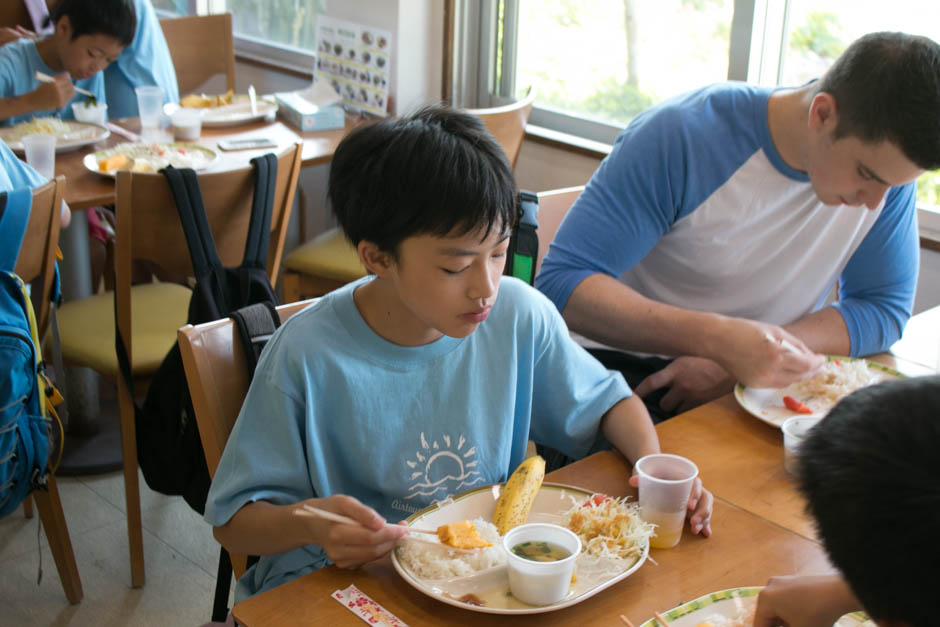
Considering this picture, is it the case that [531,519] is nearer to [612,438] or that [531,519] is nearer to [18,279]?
[612,438]

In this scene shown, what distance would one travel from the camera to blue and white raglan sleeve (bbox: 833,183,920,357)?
1694mm

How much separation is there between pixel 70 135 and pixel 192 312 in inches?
53.3

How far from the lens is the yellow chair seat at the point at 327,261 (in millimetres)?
2965

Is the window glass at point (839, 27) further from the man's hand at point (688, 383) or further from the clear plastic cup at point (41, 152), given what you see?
the clear plastic cup at point (41, 152)

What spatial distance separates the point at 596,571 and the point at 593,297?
Result: 69 centimetres

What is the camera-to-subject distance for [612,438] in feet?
4.33

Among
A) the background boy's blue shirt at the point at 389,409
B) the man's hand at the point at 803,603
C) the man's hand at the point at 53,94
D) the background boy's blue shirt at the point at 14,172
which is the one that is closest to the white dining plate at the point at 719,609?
the man's hand at the point at 803,603

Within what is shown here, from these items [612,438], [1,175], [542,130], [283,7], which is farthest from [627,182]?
[283,7]

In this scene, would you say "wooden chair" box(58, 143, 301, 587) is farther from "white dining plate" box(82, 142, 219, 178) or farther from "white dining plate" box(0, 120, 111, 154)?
"white dining plate" box(0, 120, 111, 154)

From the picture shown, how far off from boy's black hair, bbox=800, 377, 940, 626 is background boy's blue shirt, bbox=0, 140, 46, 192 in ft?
6.38

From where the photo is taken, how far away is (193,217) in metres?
2.01

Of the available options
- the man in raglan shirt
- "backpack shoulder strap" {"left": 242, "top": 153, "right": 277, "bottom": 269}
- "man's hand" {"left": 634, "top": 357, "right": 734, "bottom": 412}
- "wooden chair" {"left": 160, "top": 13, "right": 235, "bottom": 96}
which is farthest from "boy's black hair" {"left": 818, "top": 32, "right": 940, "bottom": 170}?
"wooden chair" {"left": 160, "top": 13, "right": 235, "bottom": 96}

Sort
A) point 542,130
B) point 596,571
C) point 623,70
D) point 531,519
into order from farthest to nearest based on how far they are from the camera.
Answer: point 542,130
point 623,70
point 531,519
point 596,571

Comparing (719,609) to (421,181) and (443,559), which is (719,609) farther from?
(421,181)
